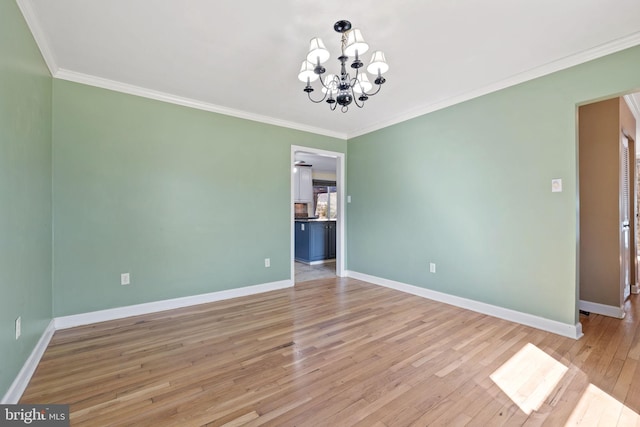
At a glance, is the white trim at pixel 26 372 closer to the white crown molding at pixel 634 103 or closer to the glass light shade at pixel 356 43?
the glass light shade at pixel 356 43

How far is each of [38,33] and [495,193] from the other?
167 inches

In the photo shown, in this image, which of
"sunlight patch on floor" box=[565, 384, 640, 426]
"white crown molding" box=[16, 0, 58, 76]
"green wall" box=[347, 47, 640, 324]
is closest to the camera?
"sunlight patch on floor" box=[565, 384, 640, 426]

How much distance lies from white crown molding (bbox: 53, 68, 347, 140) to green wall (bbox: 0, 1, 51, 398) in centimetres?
28

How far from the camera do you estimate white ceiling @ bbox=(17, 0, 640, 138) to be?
186 centimetres

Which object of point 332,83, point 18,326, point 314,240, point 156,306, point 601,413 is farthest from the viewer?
point 314,240

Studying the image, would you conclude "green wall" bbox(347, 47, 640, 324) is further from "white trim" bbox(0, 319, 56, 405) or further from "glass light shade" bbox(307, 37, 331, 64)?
"white trim" bbox(0, 319, 56, 405)

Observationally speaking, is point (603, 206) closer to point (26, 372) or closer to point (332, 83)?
point (332, 83)

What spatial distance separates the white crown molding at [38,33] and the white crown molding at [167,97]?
15cm

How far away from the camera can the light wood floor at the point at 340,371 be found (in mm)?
1566

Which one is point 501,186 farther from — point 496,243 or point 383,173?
point 383,173

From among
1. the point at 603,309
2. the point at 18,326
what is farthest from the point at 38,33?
the point at 603,309

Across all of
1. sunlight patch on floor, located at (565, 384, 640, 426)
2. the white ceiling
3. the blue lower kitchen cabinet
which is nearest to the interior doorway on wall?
the white ceiling

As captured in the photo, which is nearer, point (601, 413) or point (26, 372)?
point (601, 413)

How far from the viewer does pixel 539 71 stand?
104 inches
